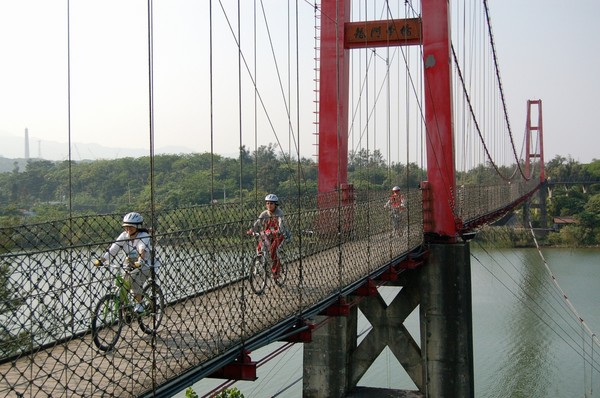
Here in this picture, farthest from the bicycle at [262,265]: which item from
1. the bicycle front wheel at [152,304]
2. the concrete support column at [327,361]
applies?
the concrete support column at [327,361]

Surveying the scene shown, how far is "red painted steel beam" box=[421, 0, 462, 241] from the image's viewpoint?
28.5 feet

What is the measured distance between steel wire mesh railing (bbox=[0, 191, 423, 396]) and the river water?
8.97ft

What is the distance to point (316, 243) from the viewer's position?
579 centimetres

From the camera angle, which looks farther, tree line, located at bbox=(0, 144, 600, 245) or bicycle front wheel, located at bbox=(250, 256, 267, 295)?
tree line, located at bbox=(0, 144, 600, 245)

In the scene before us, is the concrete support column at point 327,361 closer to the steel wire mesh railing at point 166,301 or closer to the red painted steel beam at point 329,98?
the red painted steel beam at point 329,98

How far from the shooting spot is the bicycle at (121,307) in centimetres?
307

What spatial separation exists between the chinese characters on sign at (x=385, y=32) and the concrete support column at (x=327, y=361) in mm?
3128

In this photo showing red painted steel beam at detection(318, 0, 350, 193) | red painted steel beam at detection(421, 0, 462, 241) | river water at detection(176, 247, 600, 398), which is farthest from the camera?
river water at detection(176, 247, 600, 398)

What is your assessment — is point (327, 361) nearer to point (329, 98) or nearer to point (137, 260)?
point (329, 98)

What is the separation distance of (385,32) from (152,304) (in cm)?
649

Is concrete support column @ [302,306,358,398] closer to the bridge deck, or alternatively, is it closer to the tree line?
the tree line

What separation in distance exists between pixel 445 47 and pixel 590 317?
1149cm

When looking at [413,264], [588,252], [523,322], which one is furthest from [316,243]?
[588,252]

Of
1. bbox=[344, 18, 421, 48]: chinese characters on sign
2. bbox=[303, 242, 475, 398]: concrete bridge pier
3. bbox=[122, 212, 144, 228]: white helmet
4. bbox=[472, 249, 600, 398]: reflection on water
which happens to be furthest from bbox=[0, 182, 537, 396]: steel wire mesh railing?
bbox=[472, 249, 600, 398]: reflection on water
